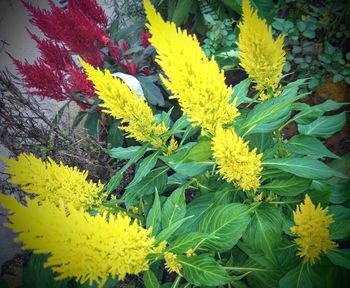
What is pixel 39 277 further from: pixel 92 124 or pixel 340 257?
pixel 92 124

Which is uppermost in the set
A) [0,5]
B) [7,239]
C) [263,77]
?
[0,5]

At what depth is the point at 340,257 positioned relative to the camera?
109cm

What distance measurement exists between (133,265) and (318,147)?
840mm

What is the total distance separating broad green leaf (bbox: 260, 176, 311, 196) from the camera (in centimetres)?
114

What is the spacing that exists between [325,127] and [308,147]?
27cm

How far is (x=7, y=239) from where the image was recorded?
289 centimetres

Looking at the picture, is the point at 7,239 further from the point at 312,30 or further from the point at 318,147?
the point at 312,30

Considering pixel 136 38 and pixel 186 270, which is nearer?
pixel 186 270

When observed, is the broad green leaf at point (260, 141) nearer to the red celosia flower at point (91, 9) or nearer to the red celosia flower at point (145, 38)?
the red celosia flower at point (145, 38)

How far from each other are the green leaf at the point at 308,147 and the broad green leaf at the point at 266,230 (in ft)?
0.88

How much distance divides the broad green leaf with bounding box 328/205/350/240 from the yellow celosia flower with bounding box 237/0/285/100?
54cm

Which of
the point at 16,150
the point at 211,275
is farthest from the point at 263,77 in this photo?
the point at 16,150

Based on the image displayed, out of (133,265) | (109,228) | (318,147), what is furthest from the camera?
(318,147)

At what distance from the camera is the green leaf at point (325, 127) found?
4.61 ft
